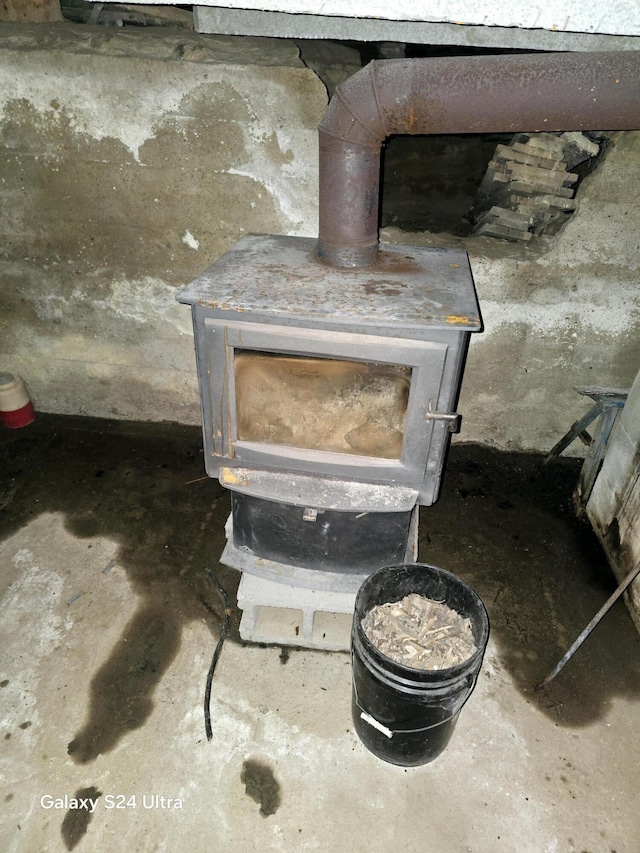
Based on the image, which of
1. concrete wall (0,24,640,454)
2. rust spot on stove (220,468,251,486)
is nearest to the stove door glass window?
rust spot on stove (220,468,251,486)

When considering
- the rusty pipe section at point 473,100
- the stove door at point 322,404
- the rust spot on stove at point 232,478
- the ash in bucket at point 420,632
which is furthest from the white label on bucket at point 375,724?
the rusty pipe section at point 473,100

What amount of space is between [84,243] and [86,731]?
266 centimetres

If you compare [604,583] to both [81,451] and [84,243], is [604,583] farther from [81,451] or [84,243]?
[84,243]

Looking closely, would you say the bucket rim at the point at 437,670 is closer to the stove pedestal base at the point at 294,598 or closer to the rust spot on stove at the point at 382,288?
the stove pedestal base at the point at 294,598

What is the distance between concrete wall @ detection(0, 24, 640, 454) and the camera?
2.61 metres

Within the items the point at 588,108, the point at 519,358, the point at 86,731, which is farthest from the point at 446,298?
the point at 86,731

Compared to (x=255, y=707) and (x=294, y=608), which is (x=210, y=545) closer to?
(x=294, y=608)

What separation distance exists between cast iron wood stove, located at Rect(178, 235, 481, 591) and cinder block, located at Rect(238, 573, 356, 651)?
0.19 ft

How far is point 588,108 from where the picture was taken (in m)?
1.79

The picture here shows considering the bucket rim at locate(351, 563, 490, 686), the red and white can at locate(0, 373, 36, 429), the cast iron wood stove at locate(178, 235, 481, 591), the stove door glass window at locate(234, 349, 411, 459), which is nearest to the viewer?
the bucket rim at locate(351, 563, 490, 686)

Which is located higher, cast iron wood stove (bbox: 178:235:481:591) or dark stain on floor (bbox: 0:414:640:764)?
cast iron wood stove (bbox: 178:235:481:591)

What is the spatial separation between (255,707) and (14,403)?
2764 mm

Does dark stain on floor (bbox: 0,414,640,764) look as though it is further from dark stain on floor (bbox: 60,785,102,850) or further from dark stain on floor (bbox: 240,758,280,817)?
dark stain on floor (bbox: 240,758,280,817)

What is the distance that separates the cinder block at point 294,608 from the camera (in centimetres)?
243
